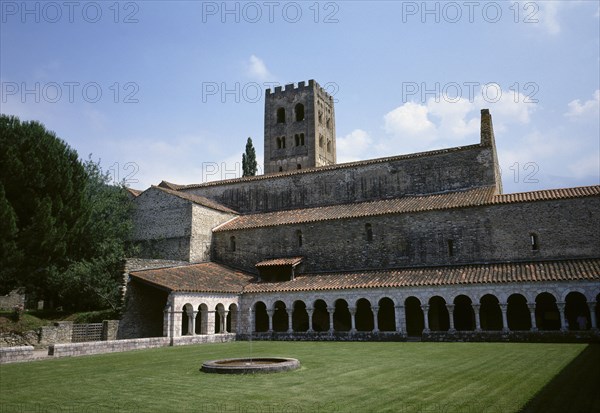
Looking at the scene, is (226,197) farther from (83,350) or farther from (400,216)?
(83,350)

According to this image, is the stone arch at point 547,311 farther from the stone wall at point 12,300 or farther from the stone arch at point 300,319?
the stone wall at point 12,300

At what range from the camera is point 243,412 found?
7.93 m

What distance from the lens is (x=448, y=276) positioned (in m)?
25.0

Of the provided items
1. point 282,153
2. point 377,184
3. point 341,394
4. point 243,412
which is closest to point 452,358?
point 341,394

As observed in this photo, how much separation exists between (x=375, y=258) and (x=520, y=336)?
9.62m

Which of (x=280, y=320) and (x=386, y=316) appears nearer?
(x=386, y=316)

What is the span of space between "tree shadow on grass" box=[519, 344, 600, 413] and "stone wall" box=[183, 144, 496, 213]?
813 inches

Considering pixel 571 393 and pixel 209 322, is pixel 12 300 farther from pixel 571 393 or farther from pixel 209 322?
pixel 571 393

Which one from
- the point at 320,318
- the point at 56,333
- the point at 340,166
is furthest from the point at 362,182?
the point at 56,333

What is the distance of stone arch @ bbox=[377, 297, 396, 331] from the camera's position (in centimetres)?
2830

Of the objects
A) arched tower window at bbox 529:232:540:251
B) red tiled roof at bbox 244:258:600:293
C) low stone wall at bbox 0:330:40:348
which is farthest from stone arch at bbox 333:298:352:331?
low stone wall at bbox 0:330:40:348

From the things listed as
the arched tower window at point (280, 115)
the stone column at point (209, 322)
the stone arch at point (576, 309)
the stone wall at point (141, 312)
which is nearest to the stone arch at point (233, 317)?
the stone column at point (209, 322)

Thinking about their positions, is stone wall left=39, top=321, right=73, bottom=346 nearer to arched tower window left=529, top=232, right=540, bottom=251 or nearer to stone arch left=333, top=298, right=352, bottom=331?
stone arch left=333, top=298, right=352, bottom=331

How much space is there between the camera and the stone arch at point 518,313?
1001 inches
